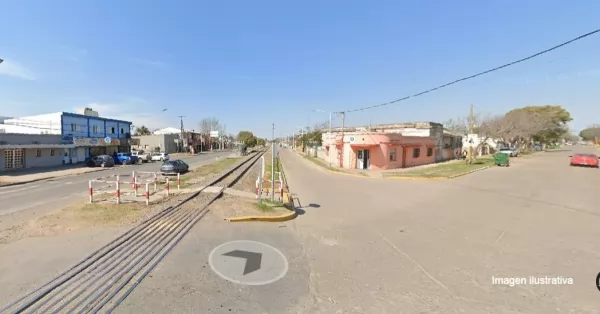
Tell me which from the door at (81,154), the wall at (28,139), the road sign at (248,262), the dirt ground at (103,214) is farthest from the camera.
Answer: the door at (81,154)

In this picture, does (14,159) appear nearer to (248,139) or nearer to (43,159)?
(43,159)

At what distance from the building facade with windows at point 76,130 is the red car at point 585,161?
57739 mm

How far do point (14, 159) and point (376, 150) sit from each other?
3390cm

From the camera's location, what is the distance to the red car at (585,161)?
32969 mm

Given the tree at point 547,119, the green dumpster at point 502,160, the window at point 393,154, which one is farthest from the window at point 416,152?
the tree at point 547,119

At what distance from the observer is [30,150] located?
2720 cm

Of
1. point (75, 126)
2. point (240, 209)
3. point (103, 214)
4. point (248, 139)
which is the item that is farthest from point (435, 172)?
point (248, 139)

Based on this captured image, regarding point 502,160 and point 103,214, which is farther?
point 502,160

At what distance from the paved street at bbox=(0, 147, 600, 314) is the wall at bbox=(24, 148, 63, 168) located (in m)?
27.8

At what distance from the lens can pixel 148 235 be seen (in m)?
7.67

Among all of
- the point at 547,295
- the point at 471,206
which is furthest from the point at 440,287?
the point at 471,206

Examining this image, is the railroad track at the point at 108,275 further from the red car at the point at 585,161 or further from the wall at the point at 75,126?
the red car at the point at 585,161

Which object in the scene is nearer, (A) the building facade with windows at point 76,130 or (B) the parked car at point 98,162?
(B) the parked car at point 98,162

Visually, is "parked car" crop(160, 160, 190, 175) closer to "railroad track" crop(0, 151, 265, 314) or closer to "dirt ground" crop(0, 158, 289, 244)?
"dirt ground" crop(0, 158, 289, 244)
